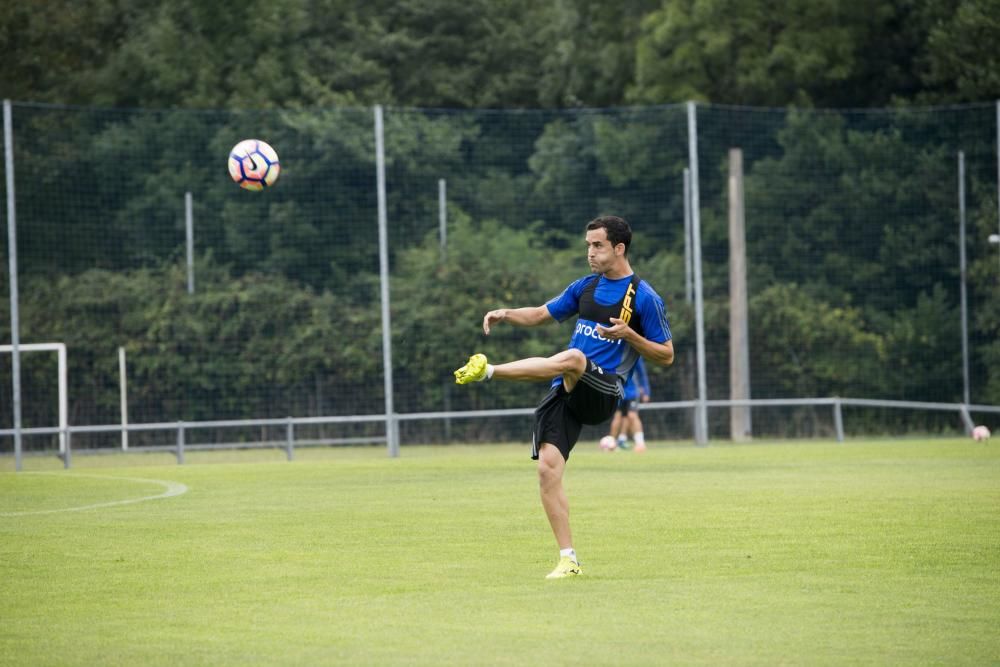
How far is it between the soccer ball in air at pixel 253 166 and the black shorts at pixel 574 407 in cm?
938

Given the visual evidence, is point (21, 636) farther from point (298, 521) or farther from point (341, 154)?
point (341, 154)

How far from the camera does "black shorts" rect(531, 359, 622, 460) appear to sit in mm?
8898

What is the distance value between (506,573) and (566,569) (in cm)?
45

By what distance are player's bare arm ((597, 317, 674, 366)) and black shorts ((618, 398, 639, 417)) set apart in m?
14.7

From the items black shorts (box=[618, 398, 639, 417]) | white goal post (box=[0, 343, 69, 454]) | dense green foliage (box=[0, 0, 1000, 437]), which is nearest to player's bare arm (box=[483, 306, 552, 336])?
black shorts (box=[618, 398, 639, 417])

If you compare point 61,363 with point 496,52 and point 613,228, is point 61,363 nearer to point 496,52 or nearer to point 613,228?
point 613,228

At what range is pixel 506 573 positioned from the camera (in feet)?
29.6

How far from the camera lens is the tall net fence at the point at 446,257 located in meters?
27.0

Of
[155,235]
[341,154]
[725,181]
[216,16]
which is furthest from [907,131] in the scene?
[216,16]

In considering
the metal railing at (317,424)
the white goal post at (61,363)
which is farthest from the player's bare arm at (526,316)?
the white goal post at (61,363)

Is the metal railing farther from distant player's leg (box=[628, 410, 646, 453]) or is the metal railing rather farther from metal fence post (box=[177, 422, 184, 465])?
distant player's leg (box=[628, 410, 646, 453])

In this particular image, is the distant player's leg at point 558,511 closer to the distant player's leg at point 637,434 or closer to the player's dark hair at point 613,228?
the player's dark hair at point 613,228

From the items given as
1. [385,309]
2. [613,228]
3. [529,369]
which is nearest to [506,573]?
[529,369]

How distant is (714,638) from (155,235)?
24211mm
